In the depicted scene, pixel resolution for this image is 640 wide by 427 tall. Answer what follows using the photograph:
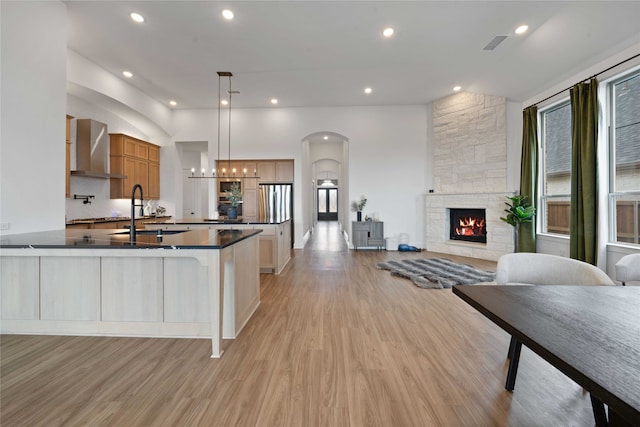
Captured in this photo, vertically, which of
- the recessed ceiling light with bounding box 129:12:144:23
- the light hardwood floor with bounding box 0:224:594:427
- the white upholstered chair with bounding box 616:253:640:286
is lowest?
the light hardwood floor with bounding box 0:224:594:427

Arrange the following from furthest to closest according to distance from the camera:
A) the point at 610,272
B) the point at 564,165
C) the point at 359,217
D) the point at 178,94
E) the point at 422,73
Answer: the point at 359,217, the point at 178,94, the point at 422,73, the point at 564,165, the point at 610,272

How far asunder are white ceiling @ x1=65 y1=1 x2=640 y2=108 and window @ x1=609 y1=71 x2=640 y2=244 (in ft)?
1.76

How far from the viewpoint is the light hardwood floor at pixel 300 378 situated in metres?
1.55

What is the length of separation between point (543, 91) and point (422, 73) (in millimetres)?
2036

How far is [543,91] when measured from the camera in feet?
16.4

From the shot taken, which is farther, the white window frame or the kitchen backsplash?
the kitchen backsplash

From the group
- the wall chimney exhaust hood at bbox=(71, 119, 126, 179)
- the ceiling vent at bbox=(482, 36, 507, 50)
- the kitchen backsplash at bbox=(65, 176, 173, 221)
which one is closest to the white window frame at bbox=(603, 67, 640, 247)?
the ceiling vent at bbox=(482, 36, 507, 50)

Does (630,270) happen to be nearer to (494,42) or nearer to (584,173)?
(584,173)

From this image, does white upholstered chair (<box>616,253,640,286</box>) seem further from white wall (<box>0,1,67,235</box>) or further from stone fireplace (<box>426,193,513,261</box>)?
white wall (<box>0,1,67,235</box>)

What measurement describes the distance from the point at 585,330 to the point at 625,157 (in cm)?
433

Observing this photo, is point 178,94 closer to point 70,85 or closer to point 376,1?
point 70,85

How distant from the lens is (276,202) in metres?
7.56

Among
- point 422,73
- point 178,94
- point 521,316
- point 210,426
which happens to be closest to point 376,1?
point 422,73

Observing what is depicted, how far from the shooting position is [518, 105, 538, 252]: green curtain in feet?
17.0
